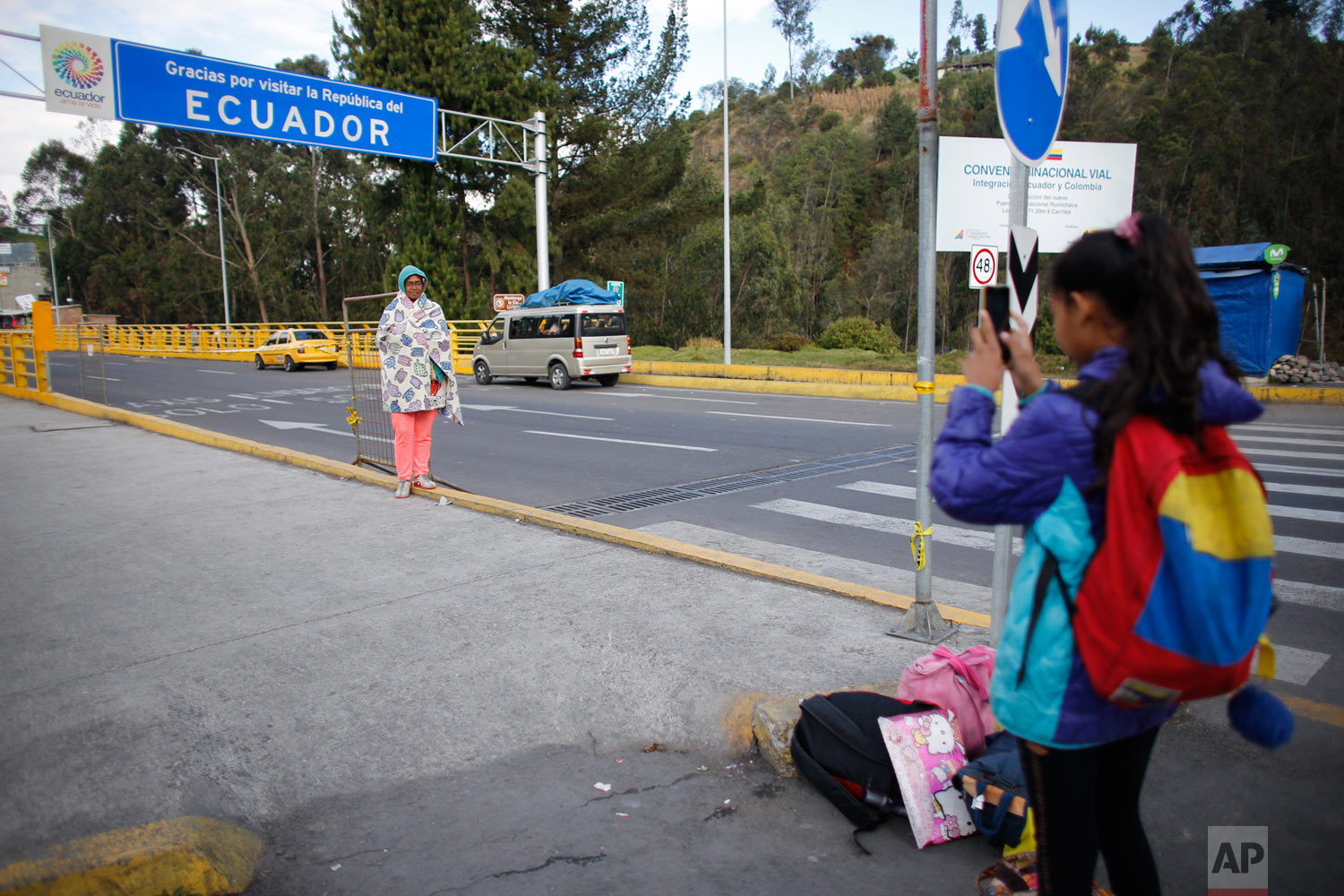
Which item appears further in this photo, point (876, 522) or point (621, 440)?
point (621, 440)

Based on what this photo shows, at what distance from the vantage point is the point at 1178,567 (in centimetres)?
152

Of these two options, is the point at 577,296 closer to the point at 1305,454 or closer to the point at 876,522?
the point at 1305,454

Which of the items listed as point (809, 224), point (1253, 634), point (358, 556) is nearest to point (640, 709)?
point (1253, 634)

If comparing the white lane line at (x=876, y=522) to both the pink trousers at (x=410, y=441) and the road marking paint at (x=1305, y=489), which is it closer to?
the pink trousers at (x=410, y=441)

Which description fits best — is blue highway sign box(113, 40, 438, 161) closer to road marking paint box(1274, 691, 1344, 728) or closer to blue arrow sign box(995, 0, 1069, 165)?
blue arrow sign box(995, 0, 1069, 165)

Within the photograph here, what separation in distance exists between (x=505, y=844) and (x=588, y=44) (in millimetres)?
35753

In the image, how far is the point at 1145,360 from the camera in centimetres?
157

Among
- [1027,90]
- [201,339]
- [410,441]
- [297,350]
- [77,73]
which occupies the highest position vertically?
[77,73]

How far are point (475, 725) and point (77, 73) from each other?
17.9 m

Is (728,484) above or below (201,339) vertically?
below

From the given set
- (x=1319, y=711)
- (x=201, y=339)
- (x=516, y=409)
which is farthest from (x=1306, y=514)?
(x=201, y=339)

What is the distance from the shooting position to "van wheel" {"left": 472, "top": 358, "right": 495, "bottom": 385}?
23.1 meters

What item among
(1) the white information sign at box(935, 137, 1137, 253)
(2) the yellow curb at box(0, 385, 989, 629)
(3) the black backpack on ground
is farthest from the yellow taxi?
(3) the black backpack on ground

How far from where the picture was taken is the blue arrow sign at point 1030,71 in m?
2.96
